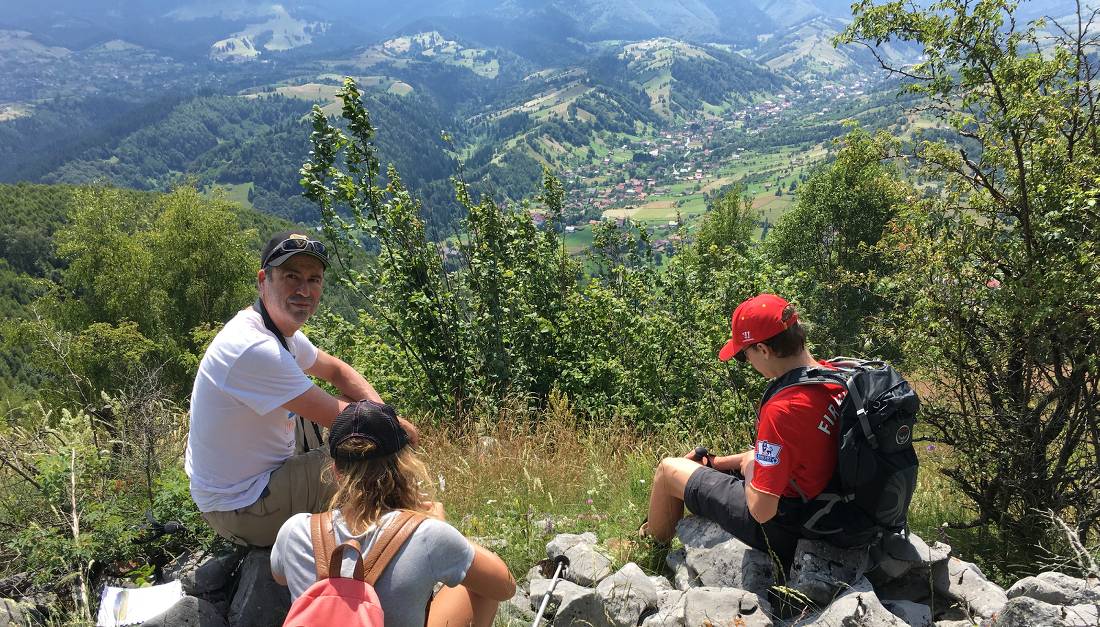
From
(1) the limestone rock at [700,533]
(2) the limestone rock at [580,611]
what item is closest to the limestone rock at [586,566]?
(2) the limestone rock at [580,611]

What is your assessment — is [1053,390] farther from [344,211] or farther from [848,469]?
[344,211]

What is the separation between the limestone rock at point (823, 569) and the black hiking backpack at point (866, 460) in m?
0.06

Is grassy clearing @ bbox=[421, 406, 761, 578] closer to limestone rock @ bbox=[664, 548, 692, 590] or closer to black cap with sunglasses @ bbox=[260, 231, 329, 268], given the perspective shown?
limestone rock @ bbox=[664, 548, 692, 590]

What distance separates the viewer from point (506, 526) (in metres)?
4.38

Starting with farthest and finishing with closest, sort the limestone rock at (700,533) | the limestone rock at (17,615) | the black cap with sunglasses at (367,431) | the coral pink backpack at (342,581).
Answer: the limestone rock at (700,533)
the limestone rock at (17,615)
the black cap with sunglasses at (367,431)
the coral pink backpack at (342,581)

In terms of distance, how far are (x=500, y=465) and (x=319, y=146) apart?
148 inches

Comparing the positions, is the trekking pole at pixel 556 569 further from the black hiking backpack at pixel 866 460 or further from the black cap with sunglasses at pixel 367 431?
the black hiking backpack at pixel 866 460

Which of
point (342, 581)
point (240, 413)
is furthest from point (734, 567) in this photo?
point (240, 413)

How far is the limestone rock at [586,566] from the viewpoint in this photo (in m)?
3.50

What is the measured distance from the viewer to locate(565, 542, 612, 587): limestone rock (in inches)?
138

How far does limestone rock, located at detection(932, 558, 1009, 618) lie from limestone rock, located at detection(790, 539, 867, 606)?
0.46 m

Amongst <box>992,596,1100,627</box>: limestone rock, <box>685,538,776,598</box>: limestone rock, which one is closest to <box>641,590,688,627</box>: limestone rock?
<box>685,538,776,598</box>: limestone rock

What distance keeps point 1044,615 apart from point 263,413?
139 inches

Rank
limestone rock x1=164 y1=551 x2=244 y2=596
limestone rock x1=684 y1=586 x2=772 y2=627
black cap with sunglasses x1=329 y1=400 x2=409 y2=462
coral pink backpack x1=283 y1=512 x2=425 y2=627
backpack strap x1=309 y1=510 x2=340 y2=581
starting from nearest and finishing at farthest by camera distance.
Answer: coral pink backpack x1=283 y1=512 x2=425 y2=627
backpack strap x1=309 y1=510 x2=340 y2=581
black cap with sunglasses x1=329 y1=400 x2=409 y2=462
limestone rock x1=684 y1=586 x2=772 y2=627
limestone rock x1=164 y1=551 x2=244 y2=596
